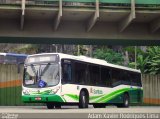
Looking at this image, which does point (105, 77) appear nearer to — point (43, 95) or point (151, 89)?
point (43, 95)

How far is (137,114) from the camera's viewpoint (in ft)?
40.8

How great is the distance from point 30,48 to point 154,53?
20805mm

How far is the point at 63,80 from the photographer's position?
21.4 meters

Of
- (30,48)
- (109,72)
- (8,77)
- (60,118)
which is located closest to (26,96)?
(109,72)

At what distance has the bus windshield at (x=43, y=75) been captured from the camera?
70.0 ft

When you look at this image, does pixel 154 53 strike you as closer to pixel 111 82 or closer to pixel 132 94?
pixel 132 94

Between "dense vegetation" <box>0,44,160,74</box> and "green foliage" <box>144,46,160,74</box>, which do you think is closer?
"green foliage" <box>144,46,160,74</box>

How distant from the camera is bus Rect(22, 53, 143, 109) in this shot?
21266 mm

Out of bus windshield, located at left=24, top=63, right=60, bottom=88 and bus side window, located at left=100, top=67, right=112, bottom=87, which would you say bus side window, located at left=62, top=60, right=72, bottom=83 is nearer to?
bus windshield, located at left=24, top=63, right=60, bottom=88

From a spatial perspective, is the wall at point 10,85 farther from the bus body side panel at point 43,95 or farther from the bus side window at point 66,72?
the bus side window at point 66,72

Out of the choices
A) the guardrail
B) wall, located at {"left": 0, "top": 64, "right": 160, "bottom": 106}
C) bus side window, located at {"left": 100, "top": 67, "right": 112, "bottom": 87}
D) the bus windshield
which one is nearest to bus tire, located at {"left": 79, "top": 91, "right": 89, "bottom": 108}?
the bus windshield

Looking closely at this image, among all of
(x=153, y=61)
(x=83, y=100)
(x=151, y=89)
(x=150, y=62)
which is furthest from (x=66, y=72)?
(x=150, y=62)

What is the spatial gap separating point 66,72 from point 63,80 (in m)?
0.53

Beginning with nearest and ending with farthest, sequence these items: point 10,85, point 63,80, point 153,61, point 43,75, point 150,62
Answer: point 63,80 < point 43,75 < point 10,85 < point 153,61 < point 150,62
